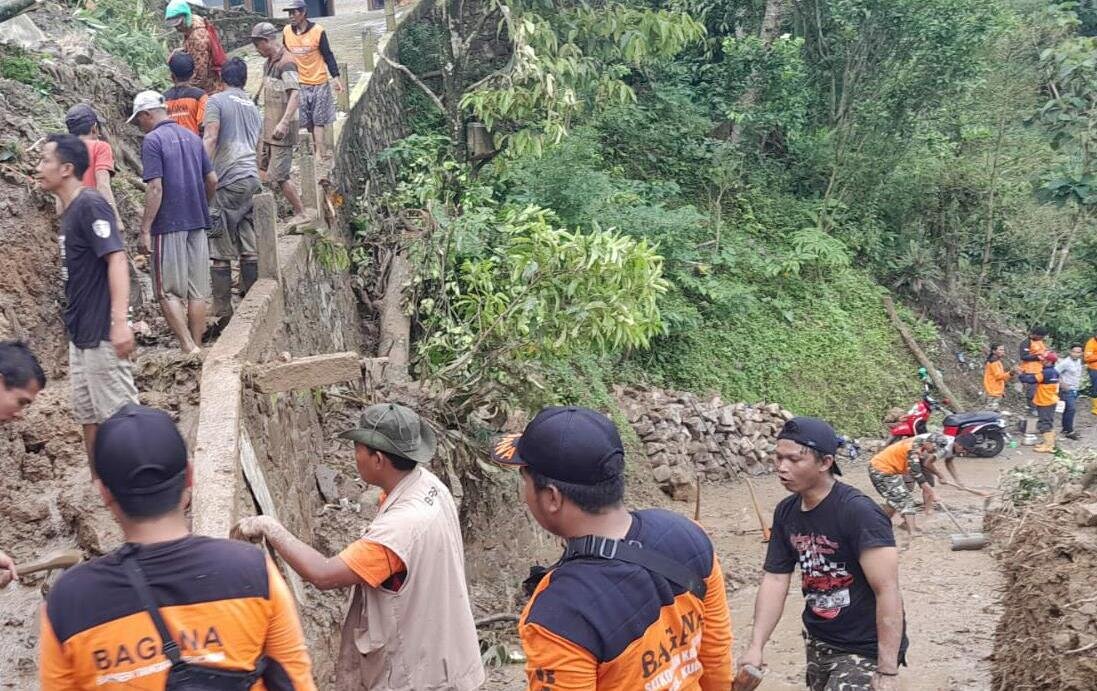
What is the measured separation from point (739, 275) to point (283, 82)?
862 cm

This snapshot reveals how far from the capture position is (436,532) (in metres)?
3.63

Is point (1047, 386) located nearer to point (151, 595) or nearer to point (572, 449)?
point (572, 449)

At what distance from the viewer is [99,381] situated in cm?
521

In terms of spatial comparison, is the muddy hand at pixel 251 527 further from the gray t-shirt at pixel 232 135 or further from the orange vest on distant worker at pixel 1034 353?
the orange vest on distant worker at pixel 1034 353

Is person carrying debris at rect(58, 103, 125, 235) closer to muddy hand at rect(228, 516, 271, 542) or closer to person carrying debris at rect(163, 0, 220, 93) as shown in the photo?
person carrying debris at rect(163, 0, 220, 93)

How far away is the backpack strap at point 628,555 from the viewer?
8.77ft

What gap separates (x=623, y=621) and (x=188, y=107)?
6978 mm

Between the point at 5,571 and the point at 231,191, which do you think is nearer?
the point at 5,571

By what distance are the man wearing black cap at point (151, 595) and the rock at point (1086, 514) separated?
4.45 metres

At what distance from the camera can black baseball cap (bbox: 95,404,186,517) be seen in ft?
8.02

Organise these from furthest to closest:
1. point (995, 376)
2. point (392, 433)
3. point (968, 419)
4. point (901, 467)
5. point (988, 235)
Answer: point (988, 235) < point (995, 376) < point (968, 419) < point (901, 467) < point (392, 433)

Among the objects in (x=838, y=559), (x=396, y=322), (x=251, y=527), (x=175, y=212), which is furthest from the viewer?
(x=396, y=322)

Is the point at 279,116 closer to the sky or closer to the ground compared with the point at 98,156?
closer to the ground

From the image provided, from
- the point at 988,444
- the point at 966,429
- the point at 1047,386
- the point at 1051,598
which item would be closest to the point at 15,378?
the point at 1051,598
